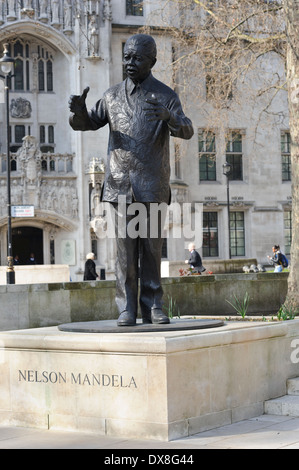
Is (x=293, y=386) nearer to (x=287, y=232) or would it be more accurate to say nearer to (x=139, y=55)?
(x=139, y=55)

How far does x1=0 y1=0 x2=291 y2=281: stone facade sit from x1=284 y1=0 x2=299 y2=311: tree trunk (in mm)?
19150

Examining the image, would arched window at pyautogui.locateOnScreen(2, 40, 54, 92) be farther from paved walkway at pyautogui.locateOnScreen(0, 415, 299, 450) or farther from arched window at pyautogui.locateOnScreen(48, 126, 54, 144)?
paved walkway at pyautogui.locateOnScreen(0, 415, 299, 450)

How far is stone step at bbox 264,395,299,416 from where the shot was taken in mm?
7850

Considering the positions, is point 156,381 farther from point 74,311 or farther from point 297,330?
point 74,311

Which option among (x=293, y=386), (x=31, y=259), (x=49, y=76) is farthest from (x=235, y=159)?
(x=293, y=386)

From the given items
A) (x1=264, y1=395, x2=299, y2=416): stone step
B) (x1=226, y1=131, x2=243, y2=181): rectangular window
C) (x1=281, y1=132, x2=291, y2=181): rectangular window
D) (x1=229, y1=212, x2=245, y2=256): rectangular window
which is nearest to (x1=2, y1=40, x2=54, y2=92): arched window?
(x1=226, y1=131, x2=243, y2=181): rectangular window

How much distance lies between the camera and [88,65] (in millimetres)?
34250

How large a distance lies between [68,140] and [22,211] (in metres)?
4.37

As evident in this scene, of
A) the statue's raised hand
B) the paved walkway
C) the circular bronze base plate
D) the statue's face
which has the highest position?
the statue's face

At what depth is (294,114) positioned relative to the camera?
→ 1366 centimetres

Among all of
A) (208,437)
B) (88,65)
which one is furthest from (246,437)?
(88,65)

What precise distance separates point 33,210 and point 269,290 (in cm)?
1845

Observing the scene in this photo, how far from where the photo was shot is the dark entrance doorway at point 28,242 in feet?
116

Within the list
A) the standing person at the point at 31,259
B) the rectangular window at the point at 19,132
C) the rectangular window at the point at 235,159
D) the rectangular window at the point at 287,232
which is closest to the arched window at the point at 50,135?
the rectangular window at the point at 19,132
